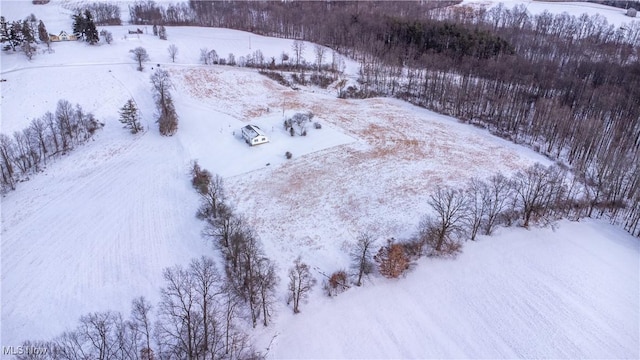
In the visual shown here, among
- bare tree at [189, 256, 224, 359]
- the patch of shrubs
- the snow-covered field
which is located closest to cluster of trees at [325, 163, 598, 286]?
the snow-covered field

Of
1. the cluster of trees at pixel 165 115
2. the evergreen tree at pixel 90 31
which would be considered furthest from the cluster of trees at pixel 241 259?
the evergreen tree at pixel 90 31

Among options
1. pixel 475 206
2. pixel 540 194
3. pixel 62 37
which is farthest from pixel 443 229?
pixel 62 37

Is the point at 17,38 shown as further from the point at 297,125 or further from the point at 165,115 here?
the point at 297,125

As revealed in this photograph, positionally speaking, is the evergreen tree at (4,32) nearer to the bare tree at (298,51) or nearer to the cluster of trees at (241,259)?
the bare tree at (298,51)

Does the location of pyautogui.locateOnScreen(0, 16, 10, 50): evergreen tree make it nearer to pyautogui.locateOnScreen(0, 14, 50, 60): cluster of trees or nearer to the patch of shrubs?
pyautogui.locateOnScreen(0, 14, 50, 60): cluster of trees

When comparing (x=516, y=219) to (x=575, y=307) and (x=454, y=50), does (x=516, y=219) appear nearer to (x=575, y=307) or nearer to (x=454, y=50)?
(x=575, y=307)

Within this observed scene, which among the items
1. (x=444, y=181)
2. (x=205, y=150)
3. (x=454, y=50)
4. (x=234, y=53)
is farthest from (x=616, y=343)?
(x=234, y=53)
